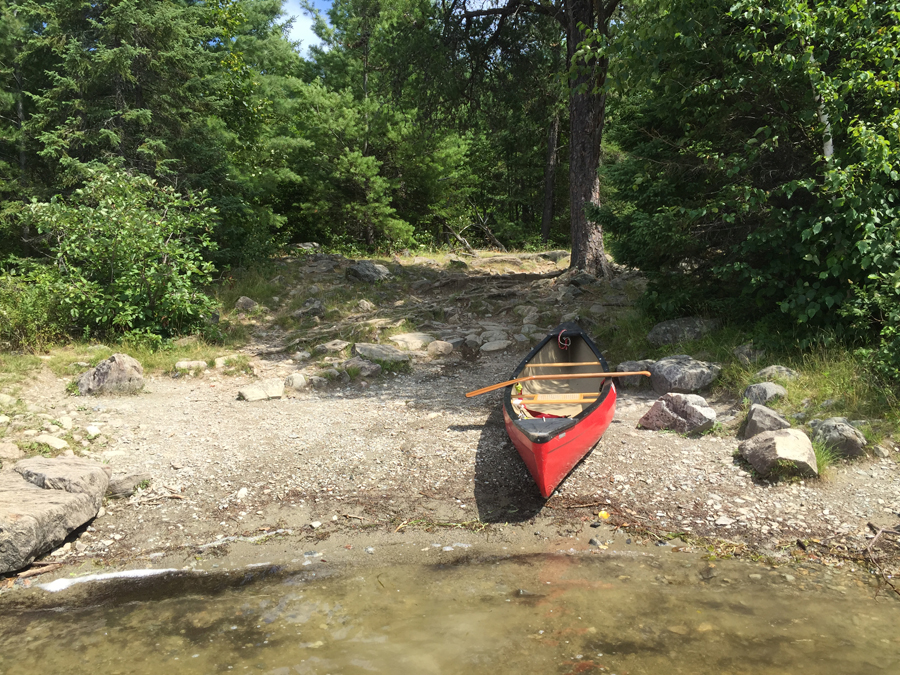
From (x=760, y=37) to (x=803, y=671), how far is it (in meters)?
6.87

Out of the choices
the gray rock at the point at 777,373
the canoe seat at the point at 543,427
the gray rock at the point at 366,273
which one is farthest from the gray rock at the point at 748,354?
the gray rock at the point at 366,273

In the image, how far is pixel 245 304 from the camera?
12.6 m

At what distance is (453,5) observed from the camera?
1350cm

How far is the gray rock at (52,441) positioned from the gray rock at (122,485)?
0.95 meters

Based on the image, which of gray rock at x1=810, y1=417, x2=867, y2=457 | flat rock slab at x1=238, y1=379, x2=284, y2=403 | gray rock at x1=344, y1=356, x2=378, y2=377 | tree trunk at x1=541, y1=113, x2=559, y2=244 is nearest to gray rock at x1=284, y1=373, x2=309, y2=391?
flat rock slab at x1=238, y1=379, x2=284, y2=403

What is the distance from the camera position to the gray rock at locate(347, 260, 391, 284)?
1447cm

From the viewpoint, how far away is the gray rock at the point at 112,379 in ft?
26.2

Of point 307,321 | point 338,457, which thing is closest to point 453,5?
point 307,321

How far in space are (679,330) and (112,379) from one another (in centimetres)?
819

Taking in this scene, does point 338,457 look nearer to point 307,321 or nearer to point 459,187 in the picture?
point 307,321

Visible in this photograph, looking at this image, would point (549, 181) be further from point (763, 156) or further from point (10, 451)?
point (10, 451)

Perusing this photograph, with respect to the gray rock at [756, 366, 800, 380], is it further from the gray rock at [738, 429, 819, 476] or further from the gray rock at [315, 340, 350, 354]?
the gray rock at [315, 340, 350, 354]

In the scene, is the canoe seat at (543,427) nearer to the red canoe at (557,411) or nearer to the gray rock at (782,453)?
the red canoe at (557,411)

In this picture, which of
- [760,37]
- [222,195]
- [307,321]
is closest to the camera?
[760,37]
